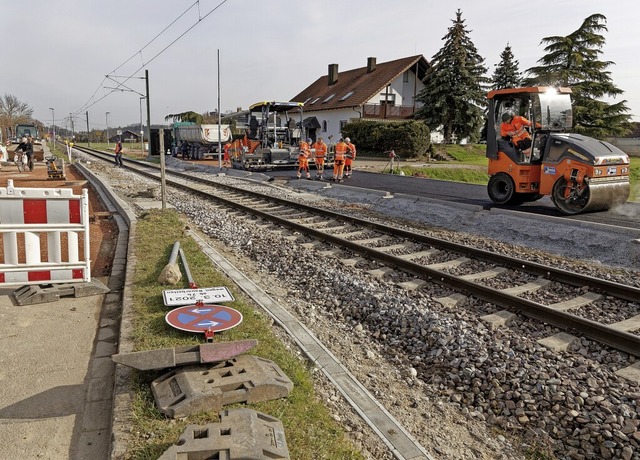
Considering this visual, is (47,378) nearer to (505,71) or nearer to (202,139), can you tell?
(202,139)

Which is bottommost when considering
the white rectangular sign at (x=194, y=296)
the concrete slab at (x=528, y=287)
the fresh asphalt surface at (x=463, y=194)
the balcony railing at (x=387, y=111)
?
the concrete slab at (x=528, y=287)

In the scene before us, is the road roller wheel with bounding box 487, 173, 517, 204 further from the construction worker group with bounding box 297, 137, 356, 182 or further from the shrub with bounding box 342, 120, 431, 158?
the shrub with bounding box 342, 120, 431, 158

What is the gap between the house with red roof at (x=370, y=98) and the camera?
4156 centimetres

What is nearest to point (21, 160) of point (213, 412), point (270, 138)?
point (270, 138)

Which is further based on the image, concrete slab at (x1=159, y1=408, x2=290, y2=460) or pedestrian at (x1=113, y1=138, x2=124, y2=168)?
pedestrian at (x1=113, y1=138, x2=124, y2=168)

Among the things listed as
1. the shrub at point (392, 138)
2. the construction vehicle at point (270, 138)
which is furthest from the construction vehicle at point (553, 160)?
the shrub at point (392, 138)

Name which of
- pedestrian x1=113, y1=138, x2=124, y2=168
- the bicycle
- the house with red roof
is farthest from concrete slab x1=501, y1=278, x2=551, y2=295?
the house with red roof

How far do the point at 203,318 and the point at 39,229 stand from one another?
234 centimetres

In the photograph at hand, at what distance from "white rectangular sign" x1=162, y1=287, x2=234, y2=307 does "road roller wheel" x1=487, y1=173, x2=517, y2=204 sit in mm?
9053

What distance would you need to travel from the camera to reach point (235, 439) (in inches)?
101

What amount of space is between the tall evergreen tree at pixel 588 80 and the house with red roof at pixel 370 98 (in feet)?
37.8

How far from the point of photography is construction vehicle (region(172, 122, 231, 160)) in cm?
3506

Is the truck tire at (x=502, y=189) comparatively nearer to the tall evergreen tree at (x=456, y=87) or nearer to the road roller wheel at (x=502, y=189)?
the road roller wheel at (x=502, y=189)

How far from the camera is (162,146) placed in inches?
430
